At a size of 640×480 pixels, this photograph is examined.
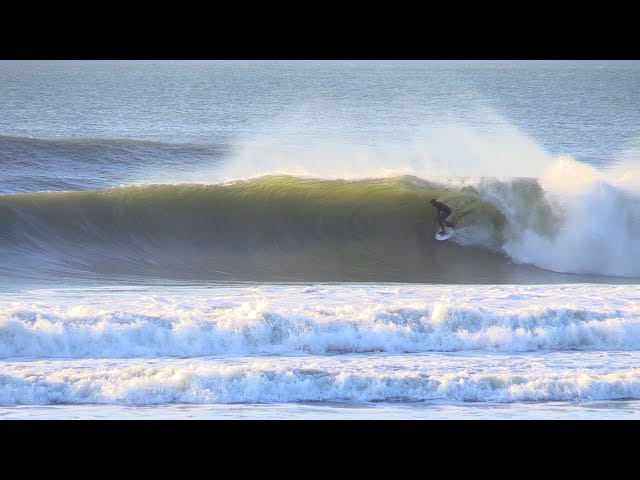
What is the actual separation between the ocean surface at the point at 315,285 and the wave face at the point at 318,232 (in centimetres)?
4

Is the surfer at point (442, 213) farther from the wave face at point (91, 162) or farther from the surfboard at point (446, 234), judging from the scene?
the wave face at point (91, 162)

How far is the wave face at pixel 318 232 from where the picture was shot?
544 inches

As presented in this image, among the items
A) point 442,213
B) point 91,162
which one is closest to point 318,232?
point 442,213

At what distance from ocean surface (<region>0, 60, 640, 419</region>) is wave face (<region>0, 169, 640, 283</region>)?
0.04 meters

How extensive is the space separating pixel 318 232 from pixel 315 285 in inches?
122

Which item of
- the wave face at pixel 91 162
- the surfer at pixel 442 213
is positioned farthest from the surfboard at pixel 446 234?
the wave face at pixel 91 162

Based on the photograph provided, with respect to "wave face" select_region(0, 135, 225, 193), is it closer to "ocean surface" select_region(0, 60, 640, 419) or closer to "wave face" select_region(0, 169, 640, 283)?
"ocean surface" select_region(0, 60, 640, 419)

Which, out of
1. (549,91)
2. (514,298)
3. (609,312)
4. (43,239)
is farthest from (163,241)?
(549,91)

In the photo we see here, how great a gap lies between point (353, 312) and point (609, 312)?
9.50 ft

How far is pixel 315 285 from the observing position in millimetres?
12500

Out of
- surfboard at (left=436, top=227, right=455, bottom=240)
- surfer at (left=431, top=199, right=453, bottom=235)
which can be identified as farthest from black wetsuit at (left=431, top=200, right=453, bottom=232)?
surfboard at (left=436, top=227, right=455, bottom=240)

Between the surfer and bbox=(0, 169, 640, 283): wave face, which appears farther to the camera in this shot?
the surfer

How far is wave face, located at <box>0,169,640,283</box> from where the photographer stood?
13812 millimetres

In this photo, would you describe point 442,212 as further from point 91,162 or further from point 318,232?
point 91,162
